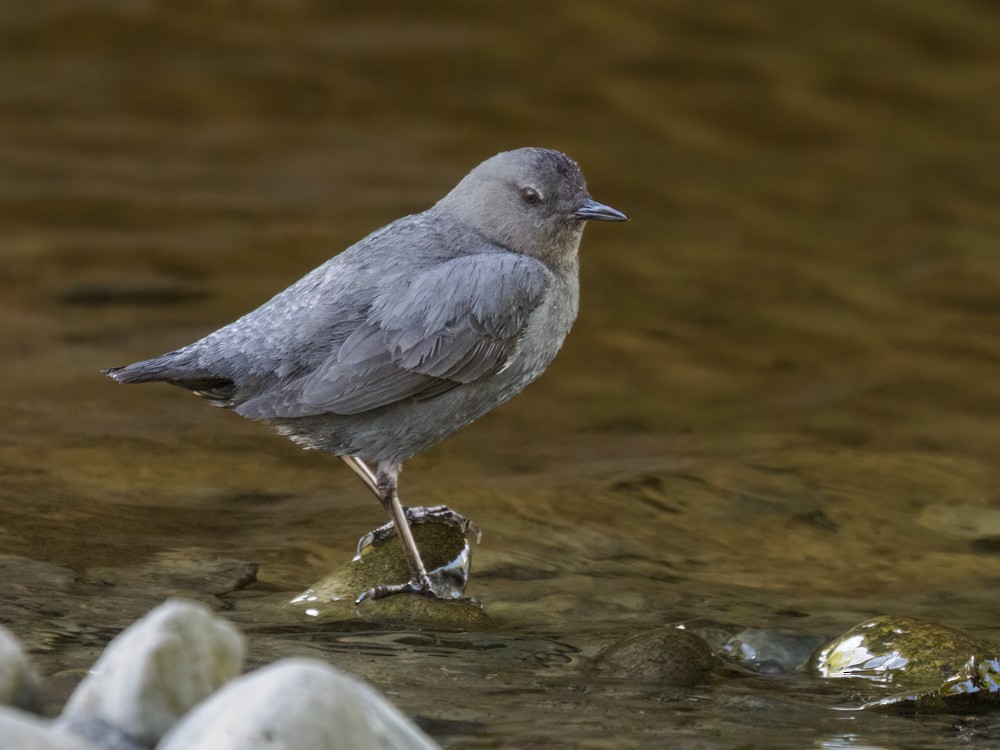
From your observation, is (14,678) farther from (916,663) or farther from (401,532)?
(916,663)

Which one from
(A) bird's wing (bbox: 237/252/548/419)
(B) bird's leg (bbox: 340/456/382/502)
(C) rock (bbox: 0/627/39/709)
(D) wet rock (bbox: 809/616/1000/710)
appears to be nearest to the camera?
(C) rock (bbox: 0/627/39/709)

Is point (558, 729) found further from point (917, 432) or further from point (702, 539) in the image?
point (917, 432)

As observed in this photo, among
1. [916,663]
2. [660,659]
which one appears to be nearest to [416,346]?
[660,659]

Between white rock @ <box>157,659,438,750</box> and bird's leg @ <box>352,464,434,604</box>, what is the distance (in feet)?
6.44

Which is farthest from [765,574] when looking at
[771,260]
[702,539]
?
[771,260]

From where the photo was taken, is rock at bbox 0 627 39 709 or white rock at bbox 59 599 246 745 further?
rock at bbox 0 627 39 709

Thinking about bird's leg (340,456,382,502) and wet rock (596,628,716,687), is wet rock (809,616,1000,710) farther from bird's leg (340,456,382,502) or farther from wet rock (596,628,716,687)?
bird's leg (340,456,382,502)

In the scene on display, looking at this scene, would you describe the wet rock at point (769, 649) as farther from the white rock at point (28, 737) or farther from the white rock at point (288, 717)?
the white rock at point (28, 737)

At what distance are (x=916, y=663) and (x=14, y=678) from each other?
91.4 inches

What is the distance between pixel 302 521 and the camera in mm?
5312

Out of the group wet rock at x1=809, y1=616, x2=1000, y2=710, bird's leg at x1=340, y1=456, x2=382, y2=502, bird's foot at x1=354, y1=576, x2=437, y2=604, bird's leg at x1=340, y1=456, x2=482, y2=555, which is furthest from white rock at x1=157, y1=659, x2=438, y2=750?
bird's leg at x1=340, y1=456, x2=482, y2=555

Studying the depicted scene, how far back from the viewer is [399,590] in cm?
431

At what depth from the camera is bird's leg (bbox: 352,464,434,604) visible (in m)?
4.33

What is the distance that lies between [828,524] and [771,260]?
3.48m
